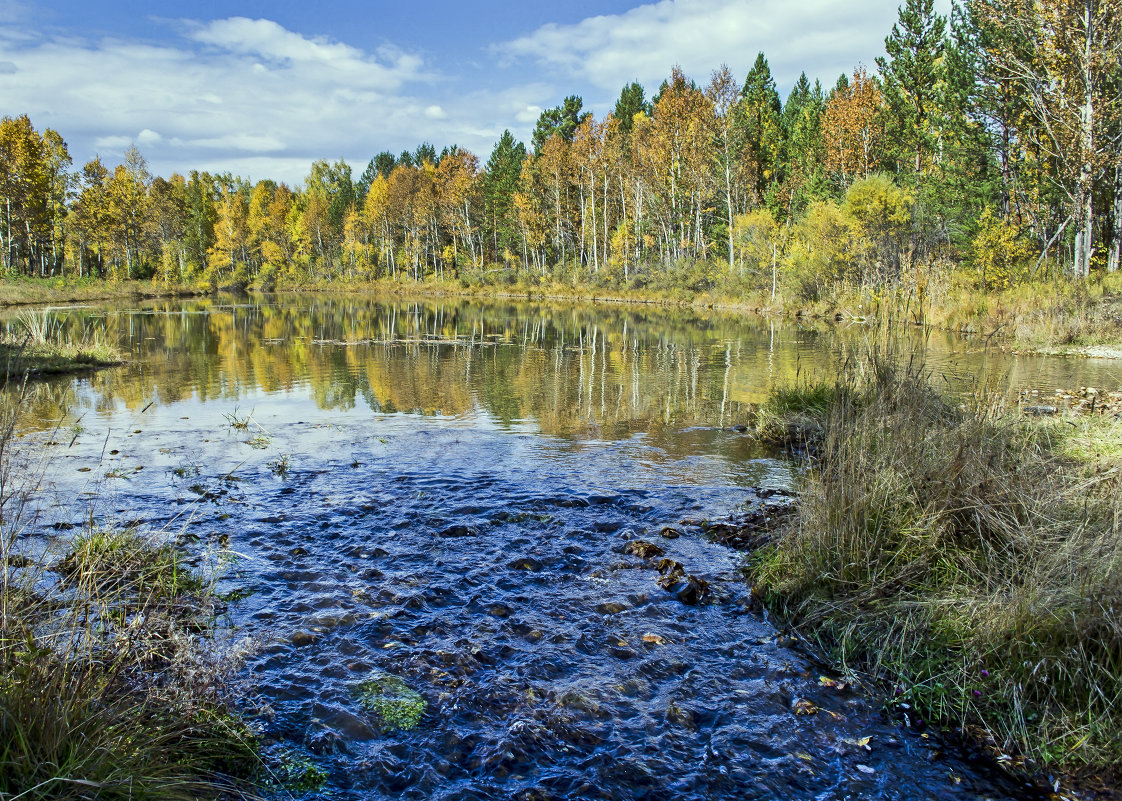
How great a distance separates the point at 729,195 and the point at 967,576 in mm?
49859

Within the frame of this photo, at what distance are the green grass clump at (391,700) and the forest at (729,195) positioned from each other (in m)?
6.62

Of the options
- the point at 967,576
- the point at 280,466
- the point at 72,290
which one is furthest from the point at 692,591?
the point at 72,290

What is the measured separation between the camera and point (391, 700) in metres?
4.67

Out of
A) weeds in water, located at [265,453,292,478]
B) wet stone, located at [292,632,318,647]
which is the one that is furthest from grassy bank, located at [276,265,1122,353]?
weeds in water, located at [265,453,292,478]

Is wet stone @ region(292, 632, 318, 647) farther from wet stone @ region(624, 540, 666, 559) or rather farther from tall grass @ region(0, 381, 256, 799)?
wet stone @ region(624, 540, 666, 559)

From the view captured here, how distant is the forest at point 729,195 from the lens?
29.8m

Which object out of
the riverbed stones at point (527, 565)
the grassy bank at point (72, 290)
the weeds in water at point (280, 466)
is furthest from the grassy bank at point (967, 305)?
the grassy bank at point (72, 290)

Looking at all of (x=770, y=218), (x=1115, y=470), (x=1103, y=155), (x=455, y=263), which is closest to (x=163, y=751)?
(x=1115, y=470)

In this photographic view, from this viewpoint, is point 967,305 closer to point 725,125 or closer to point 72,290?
point 725,125

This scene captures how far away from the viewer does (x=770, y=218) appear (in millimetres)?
47156

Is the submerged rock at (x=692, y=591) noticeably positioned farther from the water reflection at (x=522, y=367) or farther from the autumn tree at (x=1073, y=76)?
the autumn tree at (x=1073, y=76)

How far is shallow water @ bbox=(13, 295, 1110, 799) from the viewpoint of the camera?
13.6 feet

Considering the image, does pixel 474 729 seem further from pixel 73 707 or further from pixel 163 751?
pixel 73 707

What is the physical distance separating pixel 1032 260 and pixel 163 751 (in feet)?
127
